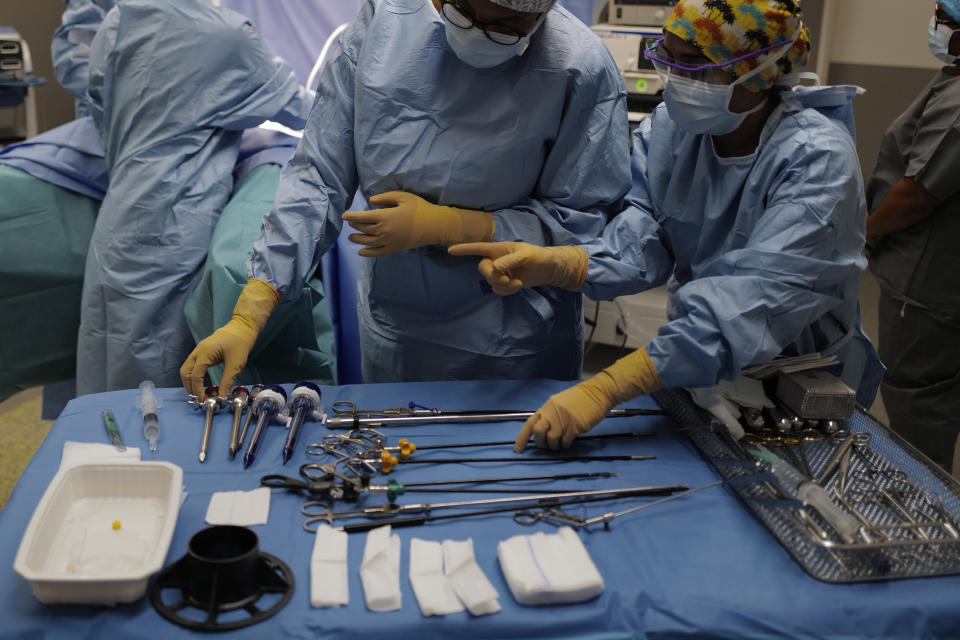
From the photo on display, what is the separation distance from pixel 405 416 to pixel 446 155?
499mm

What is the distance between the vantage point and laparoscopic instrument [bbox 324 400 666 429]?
1.44 meters

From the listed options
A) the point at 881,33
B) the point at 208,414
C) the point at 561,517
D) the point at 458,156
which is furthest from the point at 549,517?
the point at 881,33

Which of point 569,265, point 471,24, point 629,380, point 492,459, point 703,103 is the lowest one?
point 492,459

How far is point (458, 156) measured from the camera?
1580 millimetres

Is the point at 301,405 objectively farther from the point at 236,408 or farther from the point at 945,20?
the point at 945,20

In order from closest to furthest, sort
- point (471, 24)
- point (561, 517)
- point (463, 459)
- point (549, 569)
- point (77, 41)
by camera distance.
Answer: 1. point (549, 569)
2. point (561, 517)
3. point (463, 459)
4. point (471, 24)
5. point (77, 41)

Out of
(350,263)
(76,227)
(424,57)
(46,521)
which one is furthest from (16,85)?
(46,521)

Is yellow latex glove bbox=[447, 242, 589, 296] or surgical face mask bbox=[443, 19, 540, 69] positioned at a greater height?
surgical face mask bbox=[443, 19, 540, 69]

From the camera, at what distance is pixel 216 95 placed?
7.57 ft

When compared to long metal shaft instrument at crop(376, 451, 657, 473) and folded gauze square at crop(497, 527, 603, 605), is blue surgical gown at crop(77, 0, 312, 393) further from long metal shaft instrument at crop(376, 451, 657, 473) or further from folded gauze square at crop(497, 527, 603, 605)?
folded gauze square at crop(497, 527, 603, 605)

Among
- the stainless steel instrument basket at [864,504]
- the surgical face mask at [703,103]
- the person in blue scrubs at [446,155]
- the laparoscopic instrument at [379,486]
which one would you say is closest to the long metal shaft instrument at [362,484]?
the laparoscopic instrument at [379,486]

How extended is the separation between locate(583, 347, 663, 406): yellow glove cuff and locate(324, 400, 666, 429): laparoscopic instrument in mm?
122

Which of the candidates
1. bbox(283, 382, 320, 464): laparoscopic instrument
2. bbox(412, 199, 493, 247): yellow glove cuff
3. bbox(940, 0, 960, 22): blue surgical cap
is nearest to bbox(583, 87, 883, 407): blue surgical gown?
bbox(412, 199, 493, 247): yellow glove cuff

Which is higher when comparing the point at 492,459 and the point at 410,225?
the point at 410,225
